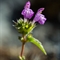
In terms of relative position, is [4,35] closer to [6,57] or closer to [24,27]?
[6,57]

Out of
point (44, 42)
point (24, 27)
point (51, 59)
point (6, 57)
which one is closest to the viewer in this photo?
point (24, 27)

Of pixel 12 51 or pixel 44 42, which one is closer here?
pixel 12 51

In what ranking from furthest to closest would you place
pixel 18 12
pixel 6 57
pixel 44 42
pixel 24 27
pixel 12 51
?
pixel 18 12 → pixel 44 42 → pixel 12 51 → pixel 6 57 → pixel 24 27

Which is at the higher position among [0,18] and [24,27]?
[24,27]

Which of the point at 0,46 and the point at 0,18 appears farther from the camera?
the point at 0,18

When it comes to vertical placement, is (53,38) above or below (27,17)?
below

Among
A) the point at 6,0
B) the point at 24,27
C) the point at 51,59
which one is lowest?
the point at 6,0

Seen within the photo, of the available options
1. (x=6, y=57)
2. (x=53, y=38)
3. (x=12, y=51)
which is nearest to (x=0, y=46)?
(x=12, y=51)

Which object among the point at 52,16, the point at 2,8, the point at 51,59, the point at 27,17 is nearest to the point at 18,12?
the point at 2,8

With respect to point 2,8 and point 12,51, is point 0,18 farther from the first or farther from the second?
point 12,51
